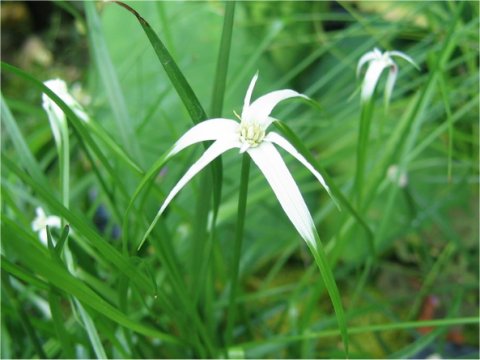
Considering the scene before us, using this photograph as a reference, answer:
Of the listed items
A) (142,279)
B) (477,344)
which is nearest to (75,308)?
(142,279)

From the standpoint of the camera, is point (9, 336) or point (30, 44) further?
point (30, 44)

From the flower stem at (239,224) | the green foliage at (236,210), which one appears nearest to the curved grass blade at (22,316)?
the green foliage at (236,210)

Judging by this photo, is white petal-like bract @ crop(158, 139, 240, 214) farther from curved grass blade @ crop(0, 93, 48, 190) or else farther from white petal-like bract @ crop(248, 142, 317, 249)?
curved grass blade @ crop(0, 93, 48, 190)

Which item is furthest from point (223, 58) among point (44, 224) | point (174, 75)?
point (44, 224)

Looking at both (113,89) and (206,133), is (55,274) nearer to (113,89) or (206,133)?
(206,133)

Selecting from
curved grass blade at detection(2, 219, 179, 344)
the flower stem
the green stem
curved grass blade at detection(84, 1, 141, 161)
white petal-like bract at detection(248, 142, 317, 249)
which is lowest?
curved grass blade at detection(2, 219, 179, 344)

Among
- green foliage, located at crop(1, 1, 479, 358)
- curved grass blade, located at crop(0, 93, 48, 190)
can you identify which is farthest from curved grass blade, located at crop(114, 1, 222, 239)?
curved grass blade, located at crop(0, 93, 48, 190)

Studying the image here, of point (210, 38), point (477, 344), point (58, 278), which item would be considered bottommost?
point (58, 278)

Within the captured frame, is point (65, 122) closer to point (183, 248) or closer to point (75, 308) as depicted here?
point (75, 308)
